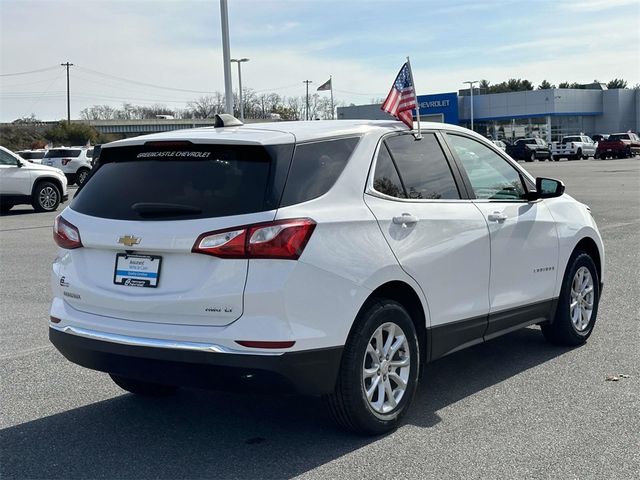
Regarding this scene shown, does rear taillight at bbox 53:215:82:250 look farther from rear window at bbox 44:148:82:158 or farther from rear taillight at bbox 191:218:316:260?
rear window at bbox 44:148:82:158

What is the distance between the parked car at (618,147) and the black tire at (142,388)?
56518 mm

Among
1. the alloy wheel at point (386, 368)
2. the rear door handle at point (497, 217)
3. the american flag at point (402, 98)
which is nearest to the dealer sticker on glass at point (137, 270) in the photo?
the alloy wheel at point (386, 368)

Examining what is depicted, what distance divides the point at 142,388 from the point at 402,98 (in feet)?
9.24

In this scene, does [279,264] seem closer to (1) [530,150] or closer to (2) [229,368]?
(2) [229,368]

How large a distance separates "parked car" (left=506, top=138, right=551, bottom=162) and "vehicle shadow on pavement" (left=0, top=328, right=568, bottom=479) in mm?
55174

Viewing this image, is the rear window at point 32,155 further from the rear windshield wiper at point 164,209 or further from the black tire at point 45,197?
the rear windshield wiper at point 164,209

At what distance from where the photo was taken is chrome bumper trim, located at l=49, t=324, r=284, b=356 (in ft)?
13.6

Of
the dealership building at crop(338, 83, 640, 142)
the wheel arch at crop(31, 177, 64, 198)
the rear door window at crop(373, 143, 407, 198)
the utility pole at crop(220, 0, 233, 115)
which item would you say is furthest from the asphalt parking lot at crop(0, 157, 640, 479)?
the dealership building at crop(338, 83, 640, 142)

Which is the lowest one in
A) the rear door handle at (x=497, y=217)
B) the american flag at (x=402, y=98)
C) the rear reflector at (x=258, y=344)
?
the rear reflector at (x=258, y=344)

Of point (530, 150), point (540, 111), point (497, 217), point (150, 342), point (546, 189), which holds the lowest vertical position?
point (150, 342)

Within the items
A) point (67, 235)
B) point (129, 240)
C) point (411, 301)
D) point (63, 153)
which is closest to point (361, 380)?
point (411, 301)

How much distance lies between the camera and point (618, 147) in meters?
57.3

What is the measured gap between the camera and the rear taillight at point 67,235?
4.76 meters

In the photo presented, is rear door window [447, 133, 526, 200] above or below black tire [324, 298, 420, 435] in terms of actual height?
above
